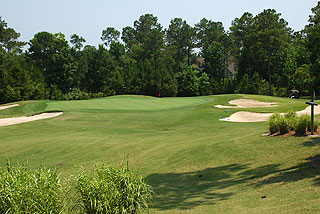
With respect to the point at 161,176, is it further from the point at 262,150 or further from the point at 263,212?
the point at 263,212

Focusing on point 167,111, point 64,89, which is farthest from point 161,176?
point 64,89

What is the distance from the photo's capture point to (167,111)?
2744 cm

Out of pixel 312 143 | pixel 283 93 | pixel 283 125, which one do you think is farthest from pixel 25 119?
pixel 283 93

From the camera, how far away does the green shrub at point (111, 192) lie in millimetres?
5258

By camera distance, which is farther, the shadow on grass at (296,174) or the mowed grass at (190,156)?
the shadow on grass at (296,174)

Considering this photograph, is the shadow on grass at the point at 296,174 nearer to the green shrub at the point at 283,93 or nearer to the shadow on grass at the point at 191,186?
the shadow on grass at the point at 191,186

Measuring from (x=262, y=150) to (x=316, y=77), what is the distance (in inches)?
127

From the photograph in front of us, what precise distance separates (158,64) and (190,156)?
204ft

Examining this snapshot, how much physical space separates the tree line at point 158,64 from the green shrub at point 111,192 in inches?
2066

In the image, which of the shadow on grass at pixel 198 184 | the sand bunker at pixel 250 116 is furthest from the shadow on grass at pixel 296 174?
the sand bunker at pixel 250 116

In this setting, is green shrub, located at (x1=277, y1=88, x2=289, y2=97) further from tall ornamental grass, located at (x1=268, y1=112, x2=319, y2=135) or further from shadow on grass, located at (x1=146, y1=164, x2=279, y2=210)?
shadow on grass, located at (x1=146, y1=164, x2=279, y2=210)

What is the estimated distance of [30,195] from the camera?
507 centimetres

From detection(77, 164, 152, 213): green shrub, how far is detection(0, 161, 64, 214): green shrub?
42 centimetres

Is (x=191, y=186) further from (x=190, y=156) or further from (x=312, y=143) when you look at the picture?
(x=312, y=143)
